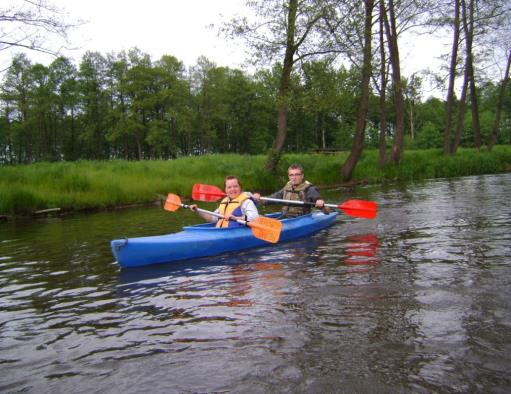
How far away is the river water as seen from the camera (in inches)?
109

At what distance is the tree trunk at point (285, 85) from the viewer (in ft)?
47.6

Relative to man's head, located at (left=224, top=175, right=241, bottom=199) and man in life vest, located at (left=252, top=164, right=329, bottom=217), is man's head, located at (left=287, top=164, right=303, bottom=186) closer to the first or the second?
man in life vest, located at (left=252, top=164, right=329, bottom=217)

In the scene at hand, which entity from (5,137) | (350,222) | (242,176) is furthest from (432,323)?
(5,137)

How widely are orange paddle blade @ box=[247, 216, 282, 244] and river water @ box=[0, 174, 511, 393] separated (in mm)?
274

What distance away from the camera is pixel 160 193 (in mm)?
13875

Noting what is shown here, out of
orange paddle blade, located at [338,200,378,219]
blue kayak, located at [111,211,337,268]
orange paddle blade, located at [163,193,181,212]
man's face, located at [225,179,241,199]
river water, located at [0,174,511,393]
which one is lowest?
river water, located at [0,174,511,393]

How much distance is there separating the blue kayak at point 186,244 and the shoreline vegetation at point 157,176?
21.4 ft

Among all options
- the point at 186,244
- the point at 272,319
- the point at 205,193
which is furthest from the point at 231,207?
the point at 272,319

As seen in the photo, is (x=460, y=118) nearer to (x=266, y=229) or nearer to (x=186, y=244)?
(x=266, y=229)

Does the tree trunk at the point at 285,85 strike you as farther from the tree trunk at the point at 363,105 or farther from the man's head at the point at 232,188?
the man's head at the point at 232,188

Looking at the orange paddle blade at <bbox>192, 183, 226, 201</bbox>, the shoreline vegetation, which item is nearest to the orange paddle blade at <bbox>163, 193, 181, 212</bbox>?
the orange paddle blade at <bbox>192, 183, 226, 201</bbox>

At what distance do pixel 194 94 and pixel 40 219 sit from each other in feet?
115

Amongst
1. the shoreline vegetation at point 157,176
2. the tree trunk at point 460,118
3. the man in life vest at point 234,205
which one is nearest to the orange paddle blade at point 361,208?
the man in life vest at point 234,205

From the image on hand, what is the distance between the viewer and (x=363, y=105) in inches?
668
